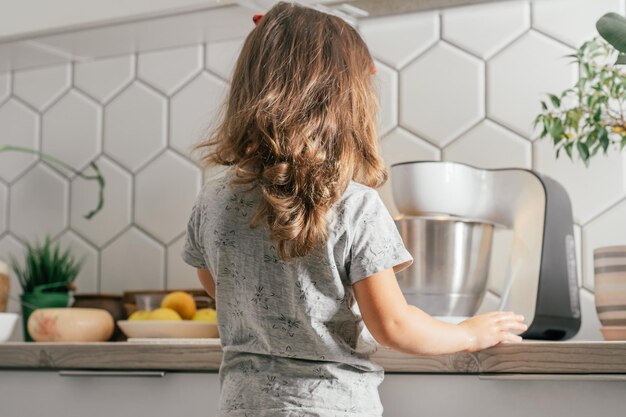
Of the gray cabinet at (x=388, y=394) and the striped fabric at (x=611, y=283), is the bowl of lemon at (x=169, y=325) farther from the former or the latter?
the striped fabric at (x=611, y=283)

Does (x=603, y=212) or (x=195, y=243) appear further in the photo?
(x=603, y=212)

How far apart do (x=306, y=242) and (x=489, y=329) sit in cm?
27

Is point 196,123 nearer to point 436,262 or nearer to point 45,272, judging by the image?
point 45,272

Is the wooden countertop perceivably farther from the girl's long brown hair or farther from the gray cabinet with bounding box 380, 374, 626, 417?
the girl's long brown hair

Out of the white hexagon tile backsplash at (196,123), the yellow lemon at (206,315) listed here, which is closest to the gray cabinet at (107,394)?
the yellow lemon at (206,315)

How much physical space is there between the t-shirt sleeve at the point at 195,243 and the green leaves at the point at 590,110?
59 centimetres

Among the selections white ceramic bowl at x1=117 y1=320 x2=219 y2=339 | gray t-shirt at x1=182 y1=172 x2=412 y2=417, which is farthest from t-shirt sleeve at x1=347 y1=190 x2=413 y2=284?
white ceramic bowl at x1=117 y1=320 x2=219 y2=339

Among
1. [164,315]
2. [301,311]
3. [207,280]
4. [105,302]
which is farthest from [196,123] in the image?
[301,311]

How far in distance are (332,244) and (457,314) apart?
38 cm

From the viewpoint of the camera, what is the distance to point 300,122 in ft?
3.33

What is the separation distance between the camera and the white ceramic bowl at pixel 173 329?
1.41m

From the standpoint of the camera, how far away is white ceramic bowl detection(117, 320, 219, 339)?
55.3 inches

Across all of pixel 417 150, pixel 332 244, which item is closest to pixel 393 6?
pixel 417 150

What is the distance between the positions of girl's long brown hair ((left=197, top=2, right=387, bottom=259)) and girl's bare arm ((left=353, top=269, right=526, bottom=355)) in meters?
0.08
